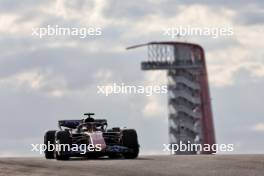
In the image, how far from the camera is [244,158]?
3134cm

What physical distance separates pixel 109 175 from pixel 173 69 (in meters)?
98.9

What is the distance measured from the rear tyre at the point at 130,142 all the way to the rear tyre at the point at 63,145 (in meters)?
2.05

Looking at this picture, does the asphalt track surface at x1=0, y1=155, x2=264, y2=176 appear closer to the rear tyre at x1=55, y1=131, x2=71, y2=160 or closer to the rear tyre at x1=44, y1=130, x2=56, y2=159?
the rear tyre at x1=55, y1=131, x2=71, y2=160

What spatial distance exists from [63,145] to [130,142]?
2.46 meters

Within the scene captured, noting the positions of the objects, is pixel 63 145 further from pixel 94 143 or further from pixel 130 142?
pixel 130 142

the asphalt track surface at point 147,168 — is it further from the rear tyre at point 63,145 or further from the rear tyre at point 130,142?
the rear tyre at point 63,145

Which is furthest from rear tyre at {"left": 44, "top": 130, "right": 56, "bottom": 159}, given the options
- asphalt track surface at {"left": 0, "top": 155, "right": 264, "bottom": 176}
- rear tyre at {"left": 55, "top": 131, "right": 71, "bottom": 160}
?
asphalt track surface at {"left": 0, "top": 155, "right": 264, "bottom": 176}

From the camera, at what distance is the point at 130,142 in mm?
34969

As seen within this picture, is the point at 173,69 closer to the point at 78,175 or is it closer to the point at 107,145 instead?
the point at 107,145

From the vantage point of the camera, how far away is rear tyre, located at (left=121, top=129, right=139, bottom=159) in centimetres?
3479

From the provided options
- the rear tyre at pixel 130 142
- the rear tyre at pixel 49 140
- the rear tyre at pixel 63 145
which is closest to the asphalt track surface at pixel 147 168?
the rear tyre at pixel 130 142

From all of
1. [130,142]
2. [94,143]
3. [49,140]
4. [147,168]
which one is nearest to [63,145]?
[94,143]

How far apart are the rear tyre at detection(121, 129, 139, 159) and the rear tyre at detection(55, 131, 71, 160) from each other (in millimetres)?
2048

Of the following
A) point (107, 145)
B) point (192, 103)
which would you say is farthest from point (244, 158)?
point (192, 103)
